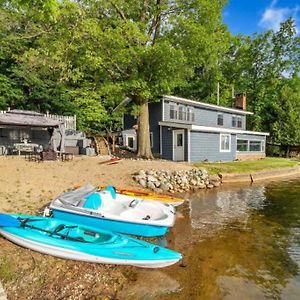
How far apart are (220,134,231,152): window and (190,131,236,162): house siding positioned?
36 cm

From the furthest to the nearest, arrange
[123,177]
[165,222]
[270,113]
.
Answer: [270,113] < [123,177] < [165,222]

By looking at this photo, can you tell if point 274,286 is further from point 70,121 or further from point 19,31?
point 19,31

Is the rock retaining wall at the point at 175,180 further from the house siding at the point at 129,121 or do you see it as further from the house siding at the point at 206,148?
the house siding at the point at 129,121

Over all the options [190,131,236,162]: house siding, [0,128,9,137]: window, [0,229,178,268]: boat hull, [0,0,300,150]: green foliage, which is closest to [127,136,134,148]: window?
[0,0,300,150]: green foliage

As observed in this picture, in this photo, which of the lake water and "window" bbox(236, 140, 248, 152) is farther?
"window" bbox(236, 140, 248, 152)

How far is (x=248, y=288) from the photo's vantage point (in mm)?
5738

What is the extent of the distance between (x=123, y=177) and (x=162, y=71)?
8766 mm

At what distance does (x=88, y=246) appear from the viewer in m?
5.96

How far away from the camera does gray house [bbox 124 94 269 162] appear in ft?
75.9

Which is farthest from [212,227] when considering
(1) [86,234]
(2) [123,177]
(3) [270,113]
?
(3) [270,113]

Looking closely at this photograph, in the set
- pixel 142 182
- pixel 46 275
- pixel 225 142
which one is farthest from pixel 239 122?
pixel 46 275

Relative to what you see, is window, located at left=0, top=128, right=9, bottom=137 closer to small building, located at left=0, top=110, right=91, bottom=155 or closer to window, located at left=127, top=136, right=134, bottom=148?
small building, located at left=0, top=110, right=91, bottom=155

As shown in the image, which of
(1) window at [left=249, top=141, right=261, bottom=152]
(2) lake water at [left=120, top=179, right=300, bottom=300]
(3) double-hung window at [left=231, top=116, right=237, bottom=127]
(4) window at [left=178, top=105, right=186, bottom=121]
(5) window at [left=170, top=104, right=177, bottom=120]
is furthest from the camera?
(3) double-hung window at [left=231, top=116, right=237, bottom=127]

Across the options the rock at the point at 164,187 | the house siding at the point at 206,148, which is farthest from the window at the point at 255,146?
the rock at the point at 164,187
